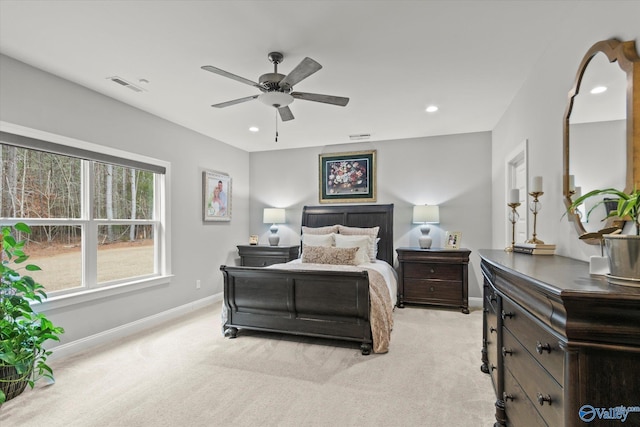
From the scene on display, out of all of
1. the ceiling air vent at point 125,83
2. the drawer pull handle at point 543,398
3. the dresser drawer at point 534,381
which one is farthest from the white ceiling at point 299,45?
the drawer pull handle at point 543,398

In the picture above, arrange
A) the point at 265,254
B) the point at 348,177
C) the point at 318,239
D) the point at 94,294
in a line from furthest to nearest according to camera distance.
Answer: the point at 348,177, the point at 265,254, the point at 318,239, the point at 94,294

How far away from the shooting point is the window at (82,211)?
112 inches

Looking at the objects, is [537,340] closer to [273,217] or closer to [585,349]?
[585,349]

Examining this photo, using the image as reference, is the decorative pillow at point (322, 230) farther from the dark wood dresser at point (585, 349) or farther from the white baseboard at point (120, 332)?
the dark wood dresser at point (585, 349)

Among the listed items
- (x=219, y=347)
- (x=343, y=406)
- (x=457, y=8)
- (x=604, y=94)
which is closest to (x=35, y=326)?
(x=219, y=347)

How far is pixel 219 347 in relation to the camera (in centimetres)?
324

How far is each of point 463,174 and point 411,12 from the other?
339 cm

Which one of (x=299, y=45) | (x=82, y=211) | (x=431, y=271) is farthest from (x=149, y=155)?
(x=431, y=271)

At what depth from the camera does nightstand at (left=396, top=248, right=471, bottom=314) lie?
457cm

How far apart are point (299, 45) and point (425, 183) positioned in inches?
132

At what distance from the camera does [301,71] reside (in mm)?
2301

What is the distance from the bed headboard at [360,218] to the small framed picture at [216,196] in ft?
4.36

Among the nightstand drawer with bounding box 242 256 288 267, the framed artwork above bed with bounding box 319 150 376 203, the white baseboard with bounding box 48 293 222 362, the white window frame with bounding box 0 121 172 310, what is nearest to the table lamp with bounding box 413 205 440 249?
the framed artwork above bed with bounding box 319 150 376 203

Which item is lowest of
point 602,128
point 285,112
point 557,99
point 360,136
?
point 602,128
